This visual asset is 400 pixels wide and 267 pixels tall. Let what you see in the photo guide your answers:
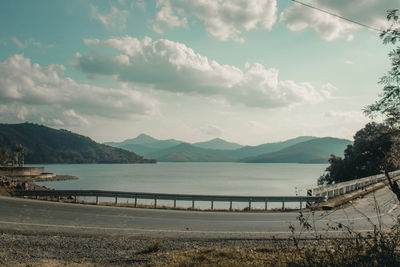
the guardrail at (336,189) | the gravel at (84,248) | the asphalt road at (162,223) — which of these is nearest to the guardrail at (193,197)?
the guardrail at (336,189)

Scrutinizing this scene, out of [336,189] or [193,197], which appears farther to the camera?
[336,189]

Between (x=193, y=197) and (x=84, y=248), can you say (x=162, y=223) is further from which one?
(x=193, y=197)

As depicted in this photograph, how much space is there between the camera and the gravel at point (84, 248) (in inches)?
339

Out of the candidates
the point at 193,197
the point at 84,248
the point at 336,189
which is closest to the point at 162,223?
the point at 84,248

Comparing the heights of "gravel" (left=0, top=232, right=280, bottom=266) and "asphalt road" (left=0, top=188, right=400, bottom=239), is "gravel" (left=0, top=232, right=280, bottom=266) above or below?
above

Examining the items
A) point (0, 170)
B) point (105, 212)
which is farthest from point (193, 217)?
point (0, 170)

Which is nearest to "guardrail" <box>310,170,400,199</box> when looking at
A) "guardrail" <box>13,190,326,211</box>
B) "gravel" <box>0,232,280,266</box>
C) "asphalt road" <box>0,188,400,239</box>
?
"guardrail" <box>13,190,326,211</box>

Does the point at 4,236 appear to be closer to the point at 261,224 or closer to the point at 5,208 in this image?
the point at 5,208

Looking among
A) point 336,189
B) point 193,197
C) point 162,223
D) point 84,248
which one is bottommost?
point 162,223

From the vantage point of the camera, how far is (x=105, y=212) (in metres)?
19.0

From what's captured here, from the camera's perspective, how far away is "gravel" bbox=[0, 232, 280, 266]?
28.2ft

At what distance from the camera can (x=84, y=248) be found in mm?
10297

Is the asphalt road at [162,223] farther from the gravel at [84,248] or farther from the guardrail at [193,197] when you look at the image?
the guardrail at [193,197]

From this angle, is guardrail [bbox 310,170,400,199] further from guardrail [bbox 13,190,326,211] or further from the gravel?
the gravel
